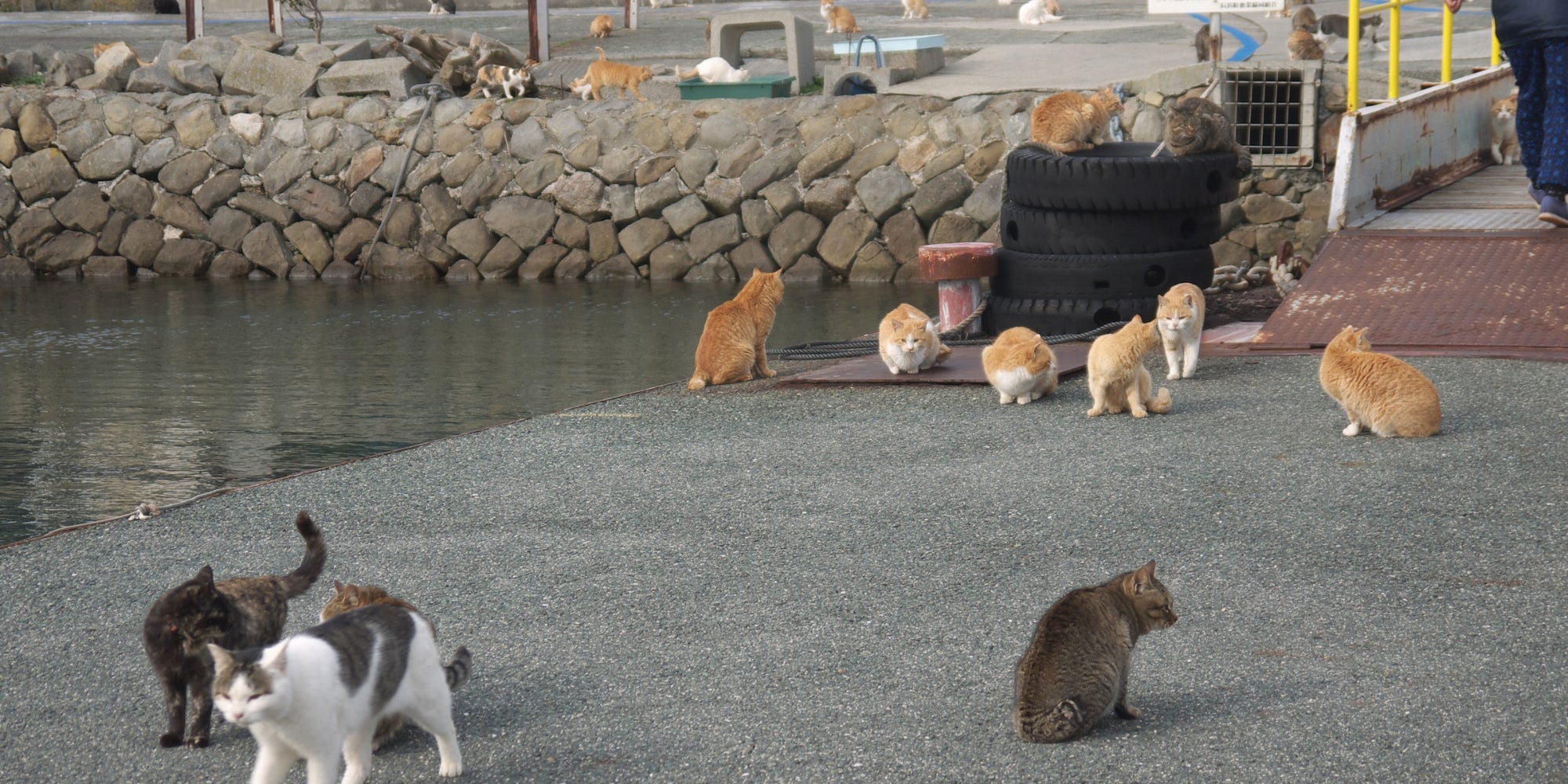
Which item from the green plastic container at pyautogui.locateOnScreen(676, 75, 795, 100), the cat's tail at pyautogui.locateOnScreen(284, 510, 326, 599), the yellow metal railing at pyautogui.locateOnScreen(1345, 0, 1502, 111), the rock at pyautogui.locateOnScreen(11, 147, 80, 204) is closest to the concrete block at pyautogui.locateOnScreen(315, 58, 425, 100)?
the rock at pyautogui.locateOnScreen(11, 147, 80, 204)

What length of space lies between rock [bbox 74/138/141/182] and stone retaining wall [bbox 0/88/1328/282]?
0.02 m

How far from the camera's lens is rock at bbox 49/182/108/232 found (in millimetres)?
16375

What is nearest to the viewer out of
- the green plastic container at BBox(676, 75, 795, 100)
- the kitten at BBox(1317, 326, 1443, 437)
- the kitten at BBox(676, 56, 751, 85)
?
the kitten at BBox(1317, 326, 1443, 437)

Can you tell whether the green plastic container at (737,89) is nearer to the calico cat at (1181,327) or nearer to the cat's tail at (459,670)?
the calico cat at (1181,327)

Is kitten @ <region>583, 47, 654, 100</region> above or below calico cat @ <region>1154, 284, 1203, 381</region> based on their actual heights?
above

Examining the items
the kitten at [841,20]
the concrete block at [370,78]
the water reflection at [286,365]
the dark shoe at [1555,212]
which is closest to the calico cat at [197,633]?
the water reflection at [286,365]

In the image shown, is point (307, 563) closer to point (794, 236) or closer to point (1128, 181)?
point (1128, 181)

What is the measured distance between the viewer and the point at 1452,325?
7.20 metres

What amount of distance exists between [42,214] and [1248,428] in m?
14.8

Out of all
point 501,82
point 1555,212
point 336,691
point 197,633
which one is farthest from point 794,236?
point 336,691

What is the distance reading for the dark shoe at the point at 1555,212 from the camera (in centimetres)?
788

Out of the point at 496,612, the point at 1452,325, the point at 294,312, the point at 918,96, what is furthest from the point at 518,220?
the point at 496,612

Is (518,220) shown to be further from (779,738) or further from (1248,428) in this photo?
(779,738)

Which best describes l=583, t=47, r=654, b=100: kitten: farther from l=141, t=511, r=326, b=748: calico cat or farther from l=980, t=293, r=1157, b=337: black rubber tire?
l=141, t=511, r=326, b=748: calico cat
